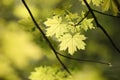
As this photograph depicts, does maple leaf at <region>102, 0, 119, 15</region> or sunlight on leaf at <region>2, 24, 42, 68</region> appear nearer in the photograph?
maple leaf at <region>102, 0, 119, 15</region>

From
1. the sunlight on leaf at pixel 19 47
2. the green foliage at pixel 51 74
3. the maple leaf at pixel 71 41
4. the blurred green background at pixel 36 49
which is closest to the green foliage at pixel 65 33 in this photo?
the maple leaf at pixel 71 41

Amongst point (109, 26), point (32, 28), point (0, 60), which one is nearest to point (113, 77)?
point (109, 26)

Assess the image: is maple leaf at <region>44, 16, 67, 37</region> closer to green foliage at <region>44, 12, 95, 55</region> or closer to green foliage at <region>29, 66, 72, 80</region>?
green foliage at <region>44, 12, 95, 55</region>

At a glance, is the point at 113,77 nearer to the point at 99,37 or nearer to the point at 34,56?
the point at 99,37

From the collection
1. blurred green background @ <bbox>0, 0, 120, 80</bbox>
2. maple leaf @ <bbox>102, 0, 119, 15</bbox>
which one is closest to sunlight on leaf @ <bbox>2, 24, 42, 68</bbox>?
blurred green background @ <bbox>0, 0, 120, 80</bbox>

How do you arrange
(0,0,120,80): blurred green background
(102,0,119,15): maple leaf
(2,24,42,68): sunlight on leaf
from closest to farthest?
1. (102,0,119,15): maple leaf
2. (0,0,120,80): blurred green background
3. (2,24,42,68): sunlight on leaf

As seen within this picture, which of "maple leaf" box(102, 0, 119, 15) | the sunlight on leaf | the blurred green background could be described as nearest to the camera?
"maple leaf" box(102, 0, 119, 15)

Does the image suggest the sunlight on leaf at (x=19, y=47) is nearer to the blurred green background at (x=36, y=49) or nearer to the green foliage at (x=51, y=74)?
the blurred green background at (x=36, y=49)

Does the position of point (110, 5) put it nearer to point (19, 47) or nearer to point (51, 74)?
point (51, 74)

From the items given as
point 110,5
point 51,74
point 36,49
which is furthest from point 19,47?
point 110,5

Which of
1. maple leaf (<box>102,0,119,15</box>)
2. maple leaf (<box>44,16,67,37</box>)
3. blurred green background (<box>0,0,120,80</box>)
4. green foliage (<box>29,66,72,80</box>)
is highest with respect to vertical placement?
blurred green background (<box>0,0,120,80</box>)

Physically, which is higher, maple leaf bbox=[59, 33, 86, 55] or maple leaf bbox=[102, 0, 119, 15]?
maple leaf bbox=[102, 0, 119, 15]
